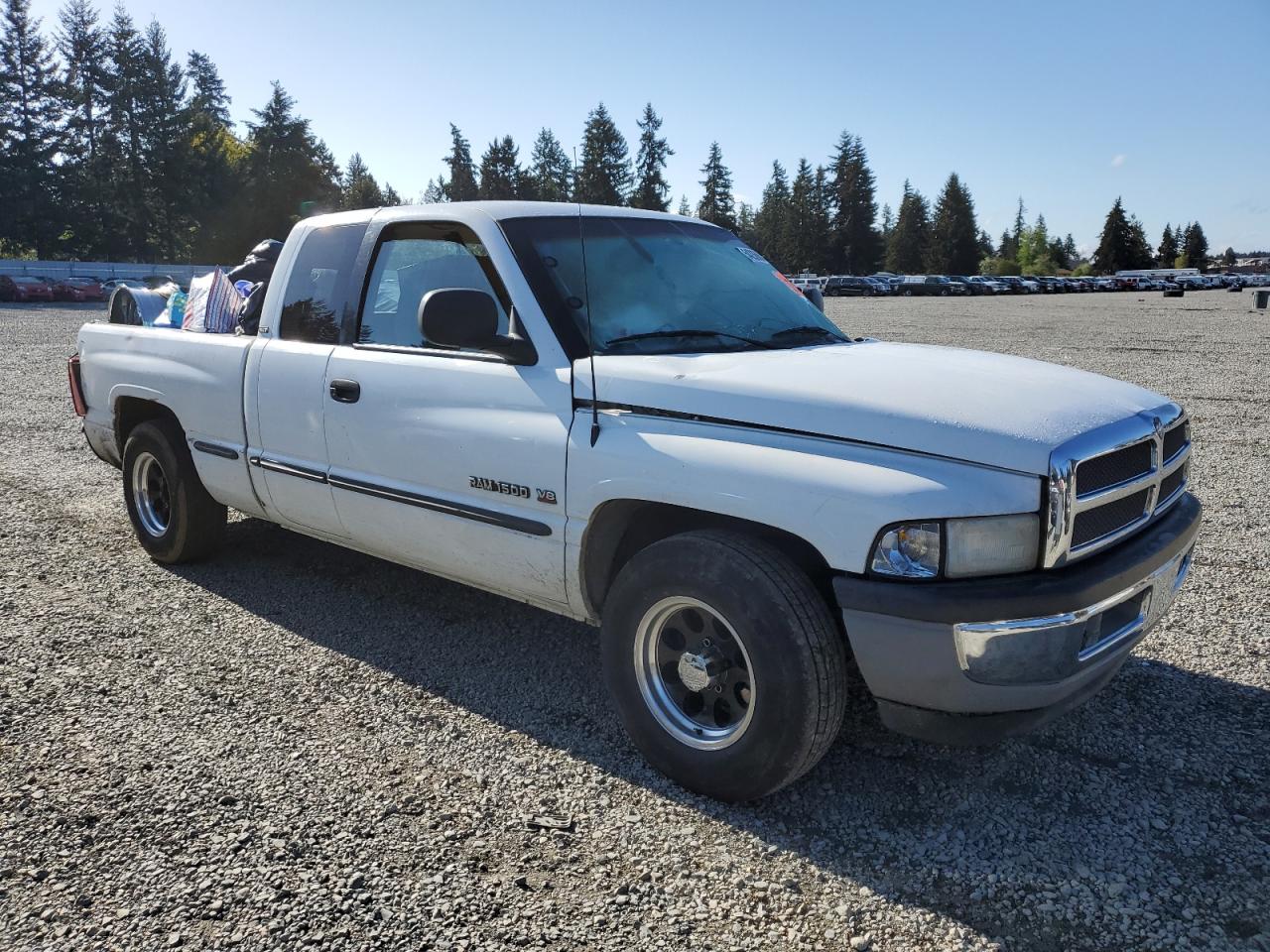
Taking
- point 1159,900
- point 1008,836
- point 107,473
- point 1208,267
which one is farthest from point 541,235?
point 1208,267

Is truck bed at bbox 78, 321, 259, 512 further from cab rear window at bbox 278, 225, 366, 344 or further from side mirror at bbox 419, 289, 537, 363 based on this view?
side mirror at bbox 419, 289, 537, 363

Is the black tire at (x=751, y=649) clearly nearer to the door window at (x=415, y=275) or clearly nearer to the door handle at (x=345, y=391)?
the door window at (x=415, y=275)

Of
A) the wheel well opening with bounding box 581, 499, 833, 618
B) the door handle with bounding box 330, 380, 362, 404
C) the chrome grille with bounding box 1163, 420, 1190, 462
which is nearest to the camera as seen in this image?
the wheel well opening with bounding box 581, 499, 833, 618

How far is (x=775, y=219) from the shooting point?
11825 cm

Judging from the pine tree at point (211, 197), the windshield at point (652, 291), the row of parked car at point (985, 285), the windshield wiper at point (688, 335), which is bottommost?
the windshield wiper at point (688, 335)

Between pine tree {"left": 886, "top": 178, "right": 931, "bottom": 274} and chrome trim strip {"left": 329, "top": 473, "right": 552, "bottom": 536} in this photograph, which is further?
pine tree {"left": 886, "top": 178, "right": 931, "bottom": 274}

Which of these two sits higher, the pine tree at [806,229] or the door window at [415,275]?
the pine tree at [806,229]

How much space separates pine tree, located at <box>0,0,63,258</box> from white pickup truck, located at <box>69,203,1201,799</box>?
236 feet

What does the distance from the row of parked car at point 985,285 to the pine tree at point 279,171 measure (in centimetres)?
3886

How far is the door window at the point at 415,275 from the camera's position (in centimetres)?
365

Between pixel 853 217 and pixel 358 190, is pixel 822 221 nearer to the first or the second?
pixel 853 217

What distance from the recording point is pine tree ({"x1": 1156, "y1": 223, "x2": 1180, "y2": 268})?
131 m

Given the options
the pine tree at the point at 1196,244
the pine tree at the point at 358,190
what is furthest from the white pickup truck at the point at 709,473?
the pine tree at the point at 1196,244

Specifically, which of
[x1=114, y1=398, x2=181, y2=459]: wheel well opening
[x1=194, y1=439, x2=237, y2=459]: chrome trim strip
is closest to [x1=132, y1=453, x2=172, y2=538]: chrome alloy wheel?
[x1=114, y1=398, x2=181, y2=459]: wheel well opening
